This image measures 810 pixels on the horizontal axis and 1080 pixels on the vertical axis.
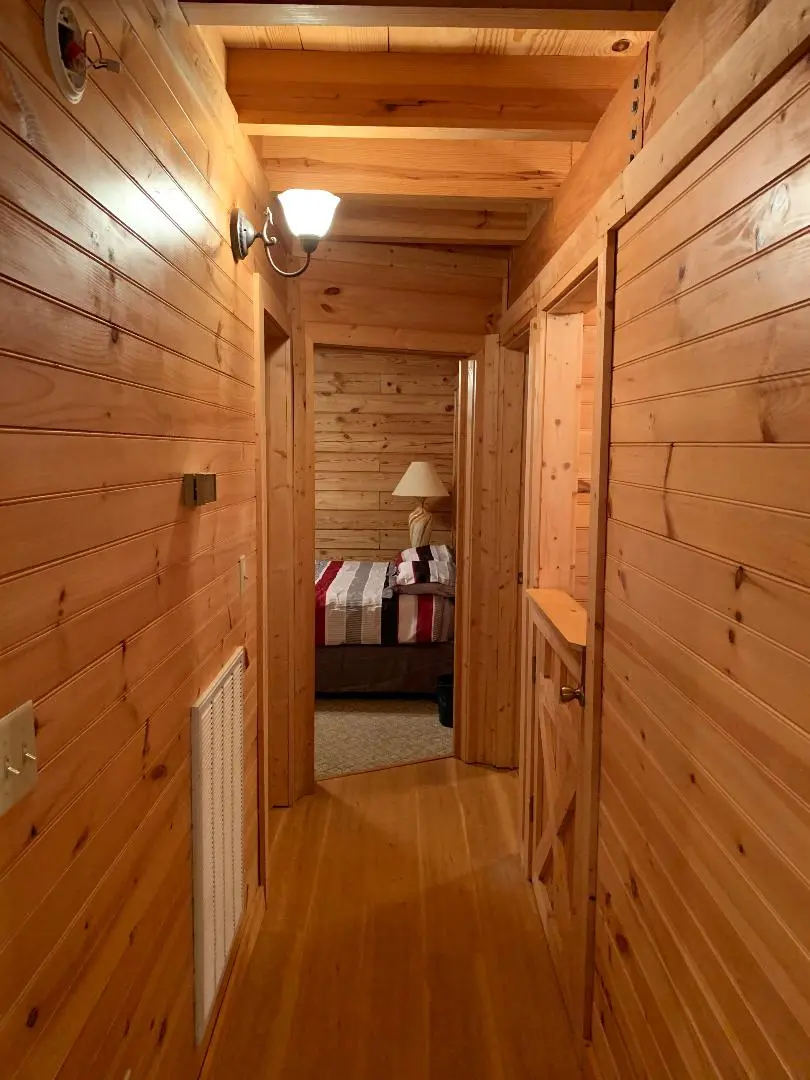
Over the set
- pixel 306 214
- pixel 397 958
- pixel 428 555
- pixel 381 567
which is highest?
pixel 306 214

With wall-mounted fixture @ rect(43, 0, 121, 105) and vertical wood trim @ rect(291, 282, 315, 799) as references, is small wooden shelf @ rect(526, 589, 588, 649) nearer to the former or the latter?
vertical wood trim @ rect(291, 282, 315, 799)

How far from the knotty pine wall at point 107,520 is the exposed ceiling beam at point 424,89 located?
0.22 meters

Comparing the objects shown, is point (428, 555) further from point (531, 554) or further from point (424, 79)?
point (424, 79)

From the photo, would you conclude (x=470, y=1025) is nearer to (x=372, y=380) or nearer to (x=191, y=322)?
(x=191, y=322)

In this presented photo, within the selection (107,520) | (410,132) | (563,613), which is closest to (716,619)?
(107,520)

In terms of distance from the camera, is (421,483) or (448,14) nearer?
(448,14)

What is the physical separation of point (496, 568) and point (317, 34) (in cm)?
228

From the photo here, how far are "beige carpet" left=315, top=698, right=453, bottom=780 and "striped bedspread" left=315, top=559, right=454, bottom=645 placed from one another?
0.41 metres

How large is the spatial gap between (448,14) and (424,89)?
47cm

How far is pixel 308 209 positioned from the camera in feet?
6.90

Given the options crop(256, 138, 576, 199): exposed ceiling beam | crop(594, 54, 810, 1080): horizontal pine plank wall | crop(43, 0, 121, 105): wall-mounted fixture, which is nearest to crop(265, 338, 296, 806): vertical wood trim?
crop(256, 138, 576, 199): exposed ceiling beam

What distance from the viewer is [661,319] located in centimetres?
141

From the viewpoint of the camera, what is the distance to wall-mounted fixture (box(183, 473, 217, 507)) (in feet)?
5.05

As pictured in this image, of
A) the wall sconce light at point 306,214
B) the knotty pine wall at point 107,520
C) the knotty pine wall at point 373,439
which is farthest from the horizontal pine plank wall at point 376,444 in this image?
the knotty pine wall at point 107,520
